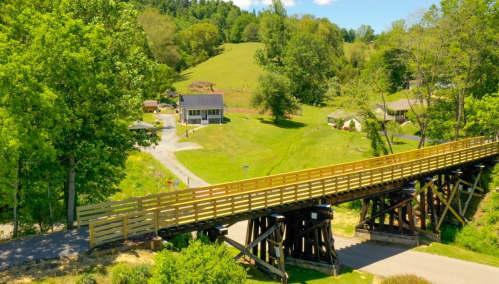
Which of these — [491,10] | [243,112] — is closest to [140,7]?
[243,112]

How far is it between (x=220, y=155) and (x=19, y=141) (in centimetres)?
3492

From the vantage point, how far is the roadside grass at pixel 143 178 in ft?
119

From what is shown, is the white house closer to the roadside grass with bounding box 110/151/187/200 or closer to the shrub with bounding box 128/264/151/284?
the roadside grass with bounding box 110/151/187/200

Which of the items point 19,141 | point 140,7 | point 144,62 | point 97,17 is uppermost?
point 140,7

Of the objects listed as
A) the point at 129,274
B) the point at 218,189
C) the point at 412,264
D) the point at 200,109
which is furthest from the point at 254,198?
the point at 200,109

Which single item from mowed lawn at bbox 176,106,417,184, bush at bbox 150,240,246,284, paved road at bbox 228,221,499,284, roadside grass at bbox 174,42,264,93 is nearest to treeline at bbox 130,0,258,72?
roadside grass at bbox 174,42,264,93

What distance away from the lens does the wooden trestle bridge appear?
18594 millimetres

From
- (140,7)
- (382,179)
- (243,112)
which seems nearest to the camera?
(382,179)

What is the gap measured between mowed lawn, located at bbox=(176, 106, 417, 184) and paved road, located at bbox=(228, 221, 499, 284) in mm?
17646

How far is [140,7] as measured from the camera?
559ft

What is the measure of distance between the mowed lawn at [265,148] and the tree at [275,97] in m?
2.59

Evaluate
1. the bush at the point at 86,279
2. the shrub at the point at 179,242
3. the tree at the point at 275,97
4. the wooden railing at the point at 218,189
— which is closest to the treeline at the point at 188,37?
the tree at the point at 275,97

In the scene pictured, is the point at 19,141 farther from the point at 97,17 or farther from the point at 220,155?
the point at 220,155

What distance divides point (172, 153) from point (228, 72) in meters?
70.5
